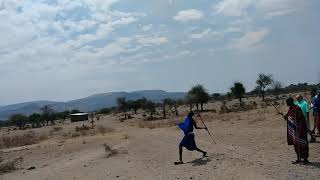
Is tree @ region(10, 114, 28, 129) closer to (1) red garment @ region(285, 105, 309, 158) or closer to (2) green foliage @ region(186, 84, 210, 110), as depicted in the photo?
(2) green foliage @ region(186, 84, 210, 110)

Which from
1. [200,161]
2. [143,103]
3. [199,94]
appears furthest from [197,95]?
[200,161]

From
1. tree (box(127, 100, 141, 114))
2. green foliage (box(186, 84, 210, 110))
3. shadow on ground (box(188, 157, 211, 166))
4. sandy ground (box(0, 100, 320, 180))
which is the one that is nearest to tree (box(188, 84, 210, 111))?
green foliage (box(186, 84, 210, 110))

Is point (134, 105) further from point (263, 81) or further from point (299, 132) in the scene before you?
point (299, 132)

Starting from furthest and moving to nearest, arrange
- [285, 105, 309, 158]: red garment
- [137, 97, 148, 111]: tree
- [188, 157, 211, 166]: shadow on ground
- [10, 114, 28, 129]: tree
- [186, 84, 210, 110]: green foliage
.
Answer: [10, 114, 28, 129]: tree, [137, 97, 148, 111]: tree, [186, 84, 210, 110]: green foliage, [188, 157, 211, 166]: shadow on ground, [285, 105, 309, 158]: red garment

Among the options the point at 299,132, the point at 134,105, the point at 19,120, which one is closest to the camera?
the point at 299,132

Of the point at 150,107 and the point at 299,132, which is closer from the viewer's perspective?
the point at 299,132

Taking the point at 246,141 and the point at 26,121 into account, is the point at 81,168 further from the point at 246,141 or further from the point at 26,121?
the point at 26,121

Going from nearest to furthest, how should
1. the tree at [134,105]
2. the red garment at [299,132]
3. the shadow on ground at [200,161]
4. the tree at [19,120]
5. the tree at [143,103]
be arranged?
the red garment at [299,132], the shadow on ground at [200,161], the tree at [143,103], the tree at [134,105], the tree at [19,120]

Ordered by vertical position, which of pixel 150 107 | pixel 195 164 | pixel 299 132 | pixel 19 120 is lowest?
pixel 195 164

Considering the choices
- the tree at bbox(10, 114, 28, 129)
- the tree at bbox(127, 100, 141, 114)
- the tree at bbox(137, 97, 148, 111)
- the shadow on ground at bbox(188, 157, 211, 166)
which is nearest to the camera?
the shadow on ground at bbox(188, 157, 211, 166)

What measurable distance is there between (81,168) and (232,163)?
802 centimetres

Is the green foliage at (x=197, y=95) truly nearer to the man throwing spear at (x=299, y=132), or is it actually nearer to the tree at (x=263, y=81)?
the tree at (x=263, y=81)

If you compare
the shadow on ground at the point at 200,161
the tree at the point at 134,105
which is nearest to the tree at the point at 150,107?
the tree at the point at 134,105

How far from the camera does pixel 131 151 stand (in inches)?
1046
